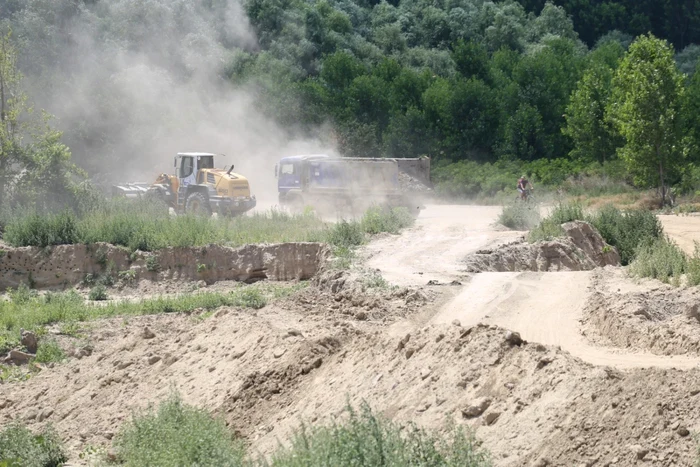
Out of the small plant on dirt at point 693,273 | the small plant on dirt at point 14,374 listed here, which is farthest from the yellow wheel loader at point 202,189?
the small plant on dirt at point 693,273

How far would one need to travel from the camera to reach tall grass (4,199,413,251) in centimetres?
2675

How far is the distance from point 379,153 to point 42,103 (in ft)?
53.4

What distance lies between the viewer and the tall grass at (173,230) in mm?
26750

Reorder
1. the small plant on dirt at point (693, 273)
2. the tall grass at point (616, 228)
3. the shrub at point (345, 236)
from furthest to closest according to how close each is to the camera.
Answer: the shrub at point (345, 236)
the tall grass at point (616, 228)
the small plant on dirt at point (693, 273)

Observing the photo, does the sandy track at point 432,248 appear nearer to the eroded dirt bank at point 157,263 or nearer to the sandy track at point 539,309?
the sandy track at point 539,309

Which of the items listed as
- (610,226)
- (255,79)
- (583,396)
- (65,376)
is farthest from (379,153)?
(583,396)

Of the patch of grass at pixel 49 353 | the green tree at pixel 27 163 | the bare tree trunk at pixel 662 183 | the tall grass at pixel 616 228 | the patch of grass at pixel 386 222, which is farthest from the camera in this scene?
the bare tree trunk at pixel 662 183

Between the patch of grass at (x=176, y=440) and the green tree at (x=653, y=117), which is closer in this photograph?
the patch of grass at (x=176, y=440)

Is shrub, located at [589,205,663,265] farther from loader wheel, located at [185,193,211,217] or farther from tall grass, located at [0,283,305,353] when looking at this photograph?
loader wheel, located at [185,193,211,217]

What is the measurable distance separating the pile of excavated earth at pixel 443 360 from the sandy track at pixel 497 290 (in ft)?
0.18

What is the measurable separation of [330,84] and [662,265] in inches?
1761

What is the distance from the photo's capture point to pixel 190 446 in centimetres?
1214

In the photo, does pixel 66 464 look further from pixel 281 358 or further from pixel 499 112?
pixel 499 112

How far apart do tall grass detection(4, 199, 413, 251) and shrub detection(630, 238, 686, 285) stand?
7.67 m
